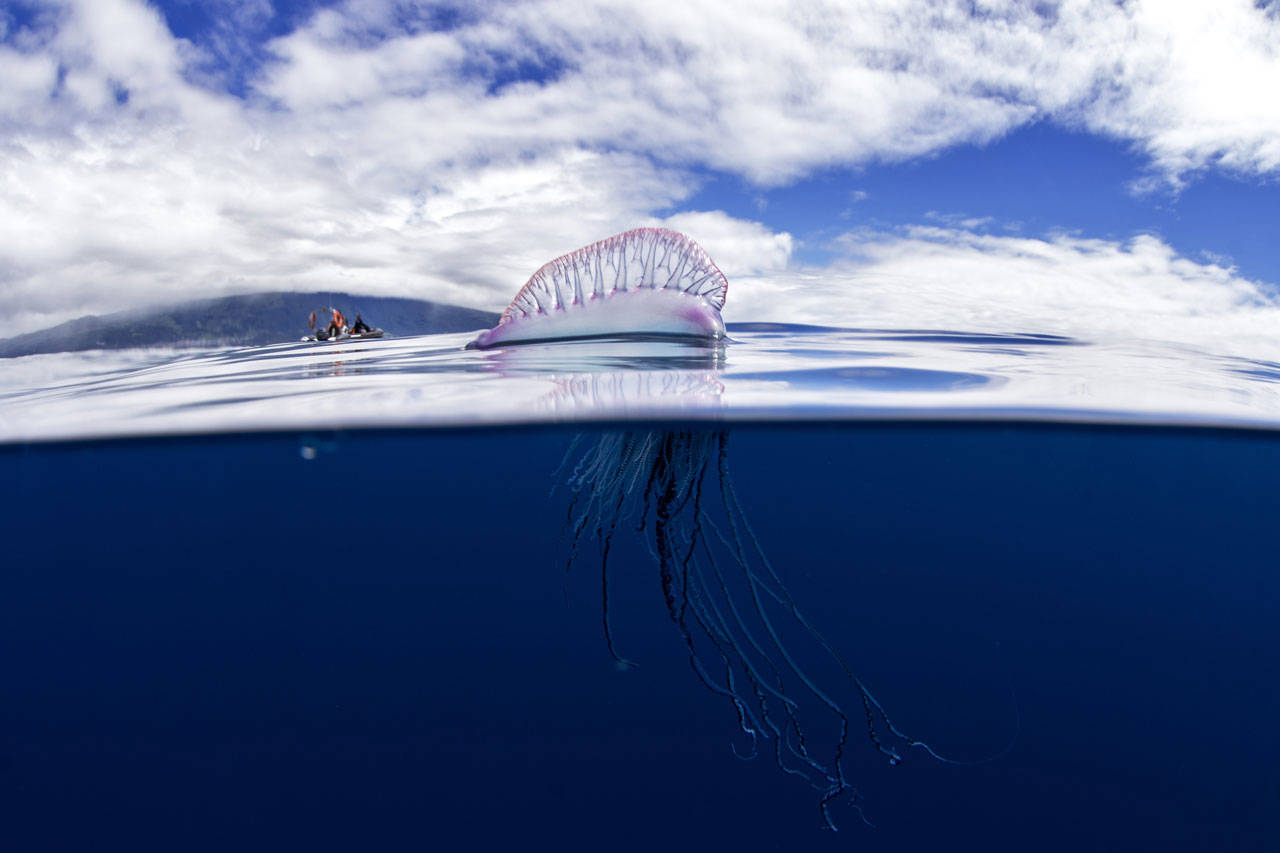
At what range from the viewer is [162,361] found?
321 inches

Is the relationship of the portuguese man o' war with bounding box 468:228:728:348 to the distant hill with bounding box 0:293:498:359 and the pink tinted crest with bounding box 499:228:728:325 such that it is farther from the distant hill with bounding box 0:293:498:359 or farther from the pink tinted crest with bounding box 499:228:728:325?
the distant hill with bounding box 0:293:498:359

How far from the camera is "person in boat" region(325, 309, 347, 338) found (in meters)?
8.22

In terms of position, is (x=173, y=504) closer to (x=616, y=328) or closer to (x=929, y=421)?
(x=616, y=328)

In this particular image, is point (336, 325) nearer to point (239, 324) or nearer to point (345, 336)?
point (345, 336)

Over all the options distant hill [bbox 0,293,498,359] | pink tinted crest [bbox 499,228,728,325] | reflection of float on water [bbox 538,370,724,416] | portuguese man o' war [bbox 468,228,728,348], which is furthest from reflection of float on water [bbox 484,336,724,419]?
distant hill [bbox 0,293,498,359]

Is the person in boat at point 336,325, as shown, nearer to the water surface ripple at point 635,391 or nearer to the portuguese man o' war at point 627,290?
the water surface ripple at point 635,391

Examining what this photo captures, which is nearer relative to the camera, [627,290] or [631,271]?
[631,271]

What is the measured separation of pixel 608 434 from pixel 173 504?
988 cm

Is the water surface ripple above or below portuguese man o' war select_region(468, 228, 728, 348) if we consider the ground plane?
below

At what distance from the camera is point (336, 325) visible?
8352 mm

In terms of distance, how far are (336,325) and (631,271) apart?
5670 millimetres

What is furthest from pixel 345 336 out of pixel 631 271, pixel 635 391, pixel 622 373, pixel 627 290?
pixel 635 391

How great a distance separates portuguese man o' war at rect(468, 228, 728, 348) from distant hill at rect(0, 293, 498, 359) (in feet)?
13.3

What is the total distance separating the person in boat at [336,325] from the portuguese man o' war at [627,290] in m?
4.50
